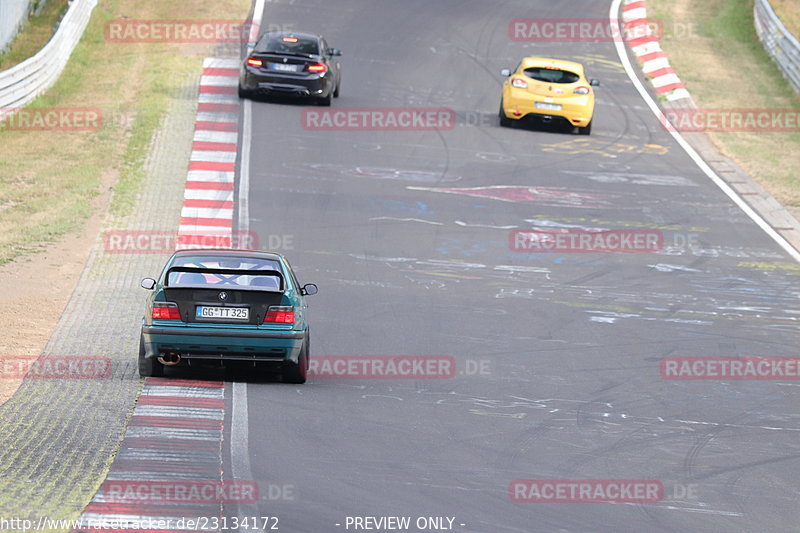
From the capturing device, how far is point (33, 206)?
2273cm

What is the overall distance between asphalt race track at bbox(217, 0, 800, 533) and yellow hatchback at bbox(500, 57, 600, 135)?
0.48 m

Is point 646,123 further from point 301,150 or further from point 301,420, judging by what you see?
point 301,420

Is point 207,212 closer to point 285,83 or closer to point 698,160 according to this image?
point 285,83

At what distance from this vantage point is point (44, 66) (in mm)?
30484

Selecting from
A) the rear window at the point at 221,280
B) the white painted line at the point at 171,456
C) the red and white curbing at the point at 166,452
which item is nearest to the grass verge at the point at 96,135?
the rear window at the point at 221,280

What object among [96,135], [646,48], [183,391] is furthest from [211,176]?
[646,48]

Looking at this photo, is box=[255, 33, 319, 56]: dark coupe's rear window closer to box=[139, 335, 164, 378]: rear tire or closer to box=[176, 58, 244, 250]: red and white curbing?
box=[176, 58, 244, 250]: red and white curbing

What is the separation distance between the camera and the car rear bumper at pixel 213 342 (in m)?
12.7

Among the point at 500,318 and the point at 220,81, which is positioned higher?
the point at 220,81

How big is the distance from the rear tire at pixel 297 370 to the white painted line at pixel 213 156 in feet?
40.2

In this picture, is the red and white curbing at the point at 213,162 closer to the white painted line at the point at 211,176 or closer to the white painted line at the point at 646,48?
the white painted line at the point at 211,176

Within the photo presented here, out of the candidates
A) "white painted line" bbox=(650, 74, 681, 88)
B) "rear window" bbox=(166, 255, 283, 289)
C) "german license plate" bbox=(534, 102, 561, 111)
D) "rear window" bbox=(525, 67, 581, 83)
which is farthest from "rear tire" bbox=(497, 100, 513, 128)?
"rear window" bbox=(166, 255, 283, 289)

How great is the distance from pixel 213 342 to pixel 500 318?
585 centimetres

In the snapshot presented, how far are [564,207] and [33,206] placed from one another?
910cm
